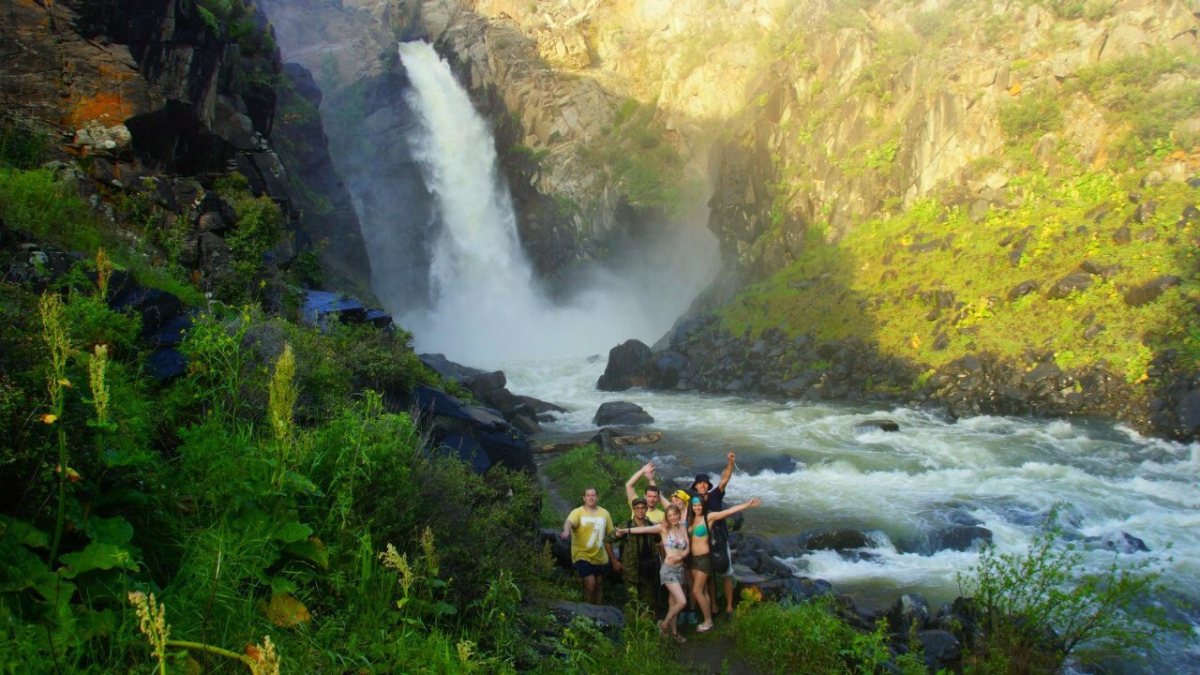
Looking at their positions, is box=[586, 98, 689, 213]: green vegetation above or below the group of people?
above

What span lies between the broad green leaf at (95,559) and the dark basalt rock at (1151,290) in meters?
23.4

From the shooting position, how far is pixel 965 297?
909 inches

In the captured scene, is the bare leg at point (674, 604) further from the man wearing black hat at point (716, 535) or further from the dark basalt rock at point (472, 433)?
the dark basalt rock at point (472, 433)

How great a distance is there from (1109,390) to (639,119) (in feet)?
121

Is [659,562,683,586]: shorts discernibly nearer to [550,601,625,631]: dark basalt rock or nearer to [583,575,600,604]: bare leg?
[550,601,625,631]: dark basalt rock

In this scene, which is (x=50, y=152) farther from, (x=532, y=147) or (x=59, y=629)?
(x=532, y=147)

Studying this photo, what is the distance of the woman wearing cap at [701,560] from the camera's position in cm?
701

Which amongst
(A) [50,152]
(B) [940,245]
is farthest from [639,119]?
(A) [50,152]

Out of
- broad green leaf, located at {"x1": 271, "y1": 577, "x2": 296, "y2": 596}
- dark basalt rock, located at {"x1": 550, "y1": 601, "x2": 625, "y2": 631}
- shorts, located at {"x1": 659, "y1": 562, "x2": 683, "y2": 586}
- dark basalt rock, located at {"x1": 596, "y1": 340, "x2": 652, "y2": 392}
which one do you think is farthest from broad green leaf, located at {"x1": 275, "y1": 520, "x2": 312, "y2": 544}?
dark basalt rock, located at {"x1": 596, "y1": 340, "x2": 652, "y2": 392}

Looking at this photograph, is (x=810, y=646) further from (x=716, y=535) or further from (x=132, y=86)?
(x=132, y=86)

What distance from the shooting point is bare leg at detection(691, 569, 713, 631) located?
6996 millimetres

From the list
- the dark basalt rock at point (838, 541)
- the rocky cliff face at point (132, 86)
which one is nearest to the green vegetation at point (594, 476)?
the dark basalt rock at point (838, 541)

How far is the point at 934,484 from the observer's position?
14336mm

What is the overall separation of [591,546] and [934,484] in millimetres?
9886
